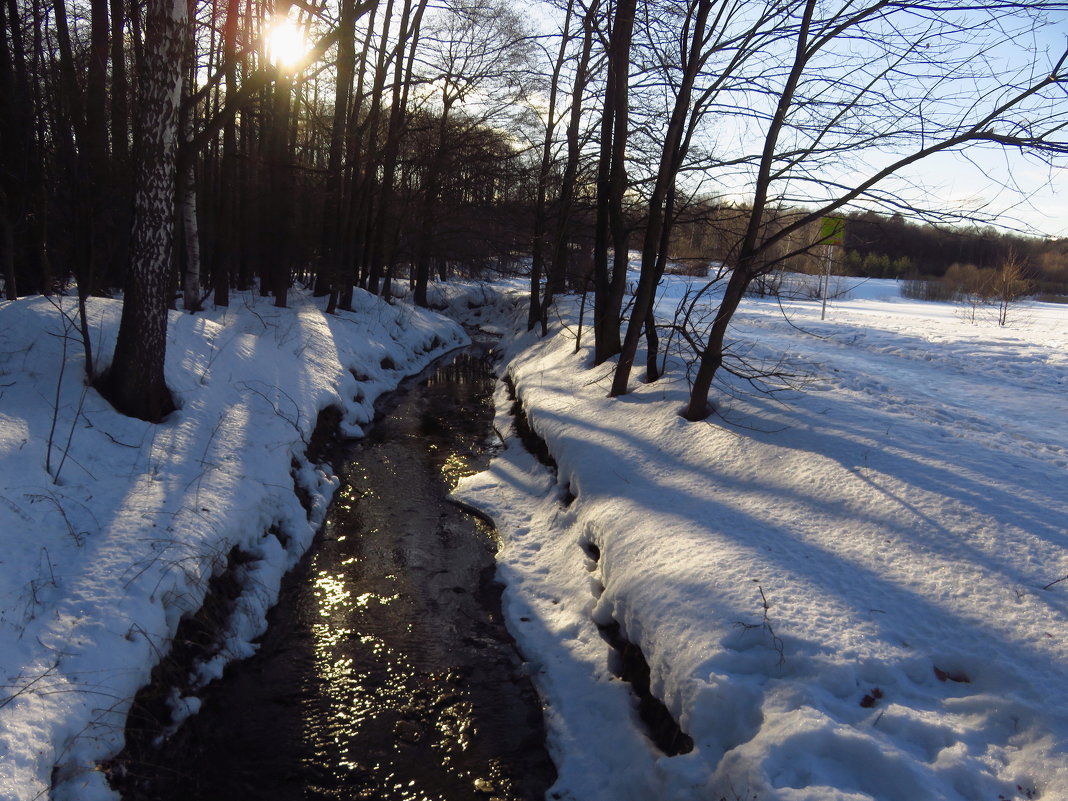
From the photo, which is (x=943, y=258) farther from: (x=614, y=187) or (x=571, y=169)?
(x=614, y=187)

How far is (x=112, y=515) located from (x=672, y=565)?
4.41m

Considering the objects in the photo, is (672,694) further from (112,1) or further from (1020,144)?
(112,1)

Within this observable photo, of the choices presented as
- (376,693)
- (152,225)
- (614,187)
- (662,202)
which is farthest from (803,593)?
(614,187)

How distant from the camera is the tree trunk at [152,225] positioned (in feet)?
20.0

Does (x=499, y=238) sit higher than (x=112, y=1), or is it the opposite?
(x=112, y=1)

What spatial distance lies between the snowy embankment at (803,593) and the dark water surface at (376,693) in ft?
1.18

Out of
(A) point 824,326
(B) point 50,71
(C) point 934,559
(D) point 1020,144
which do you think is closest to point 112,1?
(B) point 50,71

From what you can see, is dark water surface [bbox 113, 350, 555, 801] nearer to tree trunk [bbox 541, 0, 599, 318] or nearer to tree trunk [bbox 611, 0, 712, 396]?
tree trunk [bbox 611, 0, 712, 396]

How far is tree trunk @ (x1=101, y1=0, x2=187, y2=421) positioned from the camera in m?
6.09

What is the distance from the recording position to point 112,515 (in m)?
5.14

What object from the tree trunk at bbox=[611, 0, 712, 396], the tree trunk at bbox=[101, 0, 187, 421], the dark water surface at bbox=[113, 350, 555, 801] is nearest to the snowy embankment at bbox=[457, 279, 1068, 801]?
the dark water surface at bbox=[113, 350, 555, 801]

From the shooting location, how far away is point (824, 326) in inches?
811

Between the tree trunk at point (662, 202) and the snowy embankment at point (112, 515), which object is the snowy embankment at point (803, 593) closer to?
the tree trunk at point (662, 202)

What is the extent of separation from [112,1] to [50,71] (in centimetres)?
183
